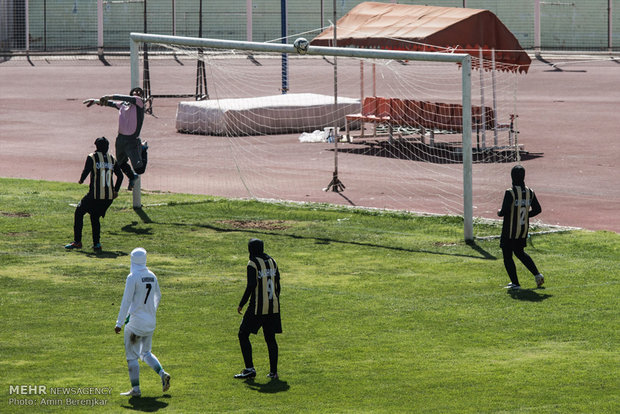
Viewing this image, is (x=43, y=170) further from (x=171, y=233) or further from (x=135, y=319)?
(x=135, y=319)

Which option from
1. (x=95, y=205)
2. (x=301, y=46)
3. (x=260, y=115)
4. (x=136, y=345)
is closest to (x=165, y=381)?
(x=136, y=345)

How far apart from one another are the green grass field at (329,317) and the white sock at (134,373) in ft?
0.67

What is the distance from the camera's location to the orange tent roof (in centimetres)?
3098

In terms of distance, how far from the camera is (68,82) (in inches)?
1978

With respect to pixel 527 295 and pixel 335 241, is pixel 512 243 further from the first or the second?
pixel 335 241

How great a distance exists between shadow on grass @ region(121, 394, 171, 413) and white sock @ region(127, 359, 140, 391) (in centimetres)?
12

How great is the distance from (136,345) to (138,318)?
27 cm

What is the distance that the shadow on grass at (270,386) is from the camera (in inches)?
430

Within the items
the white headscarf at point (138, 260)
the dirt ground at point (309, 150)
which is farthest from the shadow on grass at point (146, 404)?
the dirt ground at point (309, 150)

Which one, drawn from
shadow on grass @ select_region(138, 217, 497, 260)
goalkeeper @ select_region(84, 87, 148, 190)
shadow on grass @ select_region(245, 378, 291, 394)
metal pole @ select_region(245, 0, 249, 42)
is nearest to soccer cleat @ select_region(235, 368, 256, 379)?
shadow on grass @ select_region(245, 378, 291, 394)

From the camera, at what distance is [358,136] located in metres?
32.4

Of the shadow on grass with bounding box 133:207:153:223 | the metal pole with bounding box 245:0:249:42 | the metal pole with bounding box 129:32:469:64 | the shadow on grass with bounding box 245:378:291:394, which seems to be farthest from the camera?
the metal pole with bounding box 245:0:249:42

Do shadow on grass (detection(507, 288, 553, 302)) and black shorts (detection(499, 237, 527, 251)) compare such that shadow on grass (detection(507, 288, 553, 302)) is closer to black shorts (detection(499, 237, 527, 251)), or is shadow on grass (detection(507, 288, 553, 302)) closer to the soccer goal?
black shorts (detection(499, 237, 527, 251))

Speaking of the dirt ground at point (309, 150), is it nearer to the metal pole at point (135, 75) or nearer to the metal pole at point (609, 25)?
the metal pole at point (135, 75)
